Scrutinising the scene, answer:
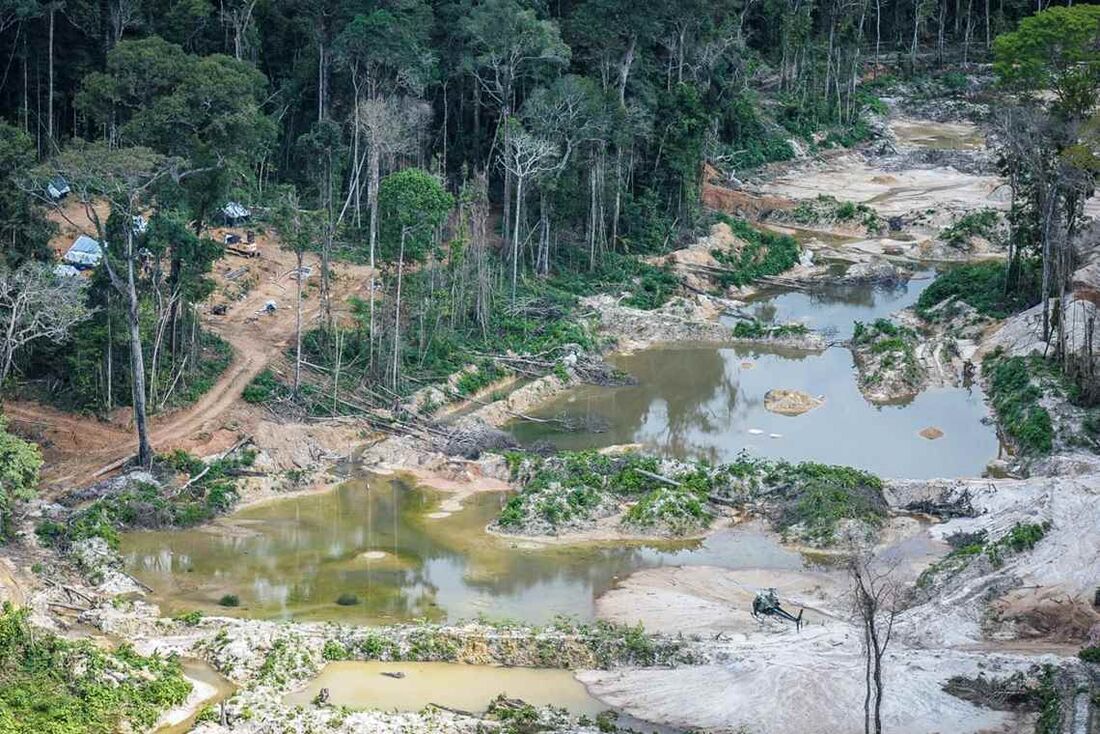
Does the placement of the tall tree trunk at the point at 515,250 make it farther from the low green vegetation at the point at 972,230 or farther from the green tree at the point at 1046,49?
the low green vegetation at the point at 972,230

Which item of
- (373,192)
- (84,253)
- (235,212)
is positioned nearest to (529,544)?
(84,253)

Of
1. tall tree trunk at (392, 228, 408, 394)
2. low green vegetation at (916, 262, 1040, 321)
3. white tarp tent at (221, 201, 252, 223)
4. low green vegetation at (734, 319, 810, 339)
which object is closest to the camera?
tall tree trunk at (392, 228, 408, 394)

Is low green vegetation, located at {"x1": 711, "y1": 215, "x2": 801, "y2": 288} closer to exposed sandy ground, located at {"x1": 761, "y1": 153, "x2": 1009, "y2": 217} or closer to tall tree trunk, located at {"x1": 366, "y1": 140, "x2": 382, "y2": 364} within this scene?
exposed sandy ground, located at {"x1": 761, "y1": 153, "x2": 1009, "y2": 217}

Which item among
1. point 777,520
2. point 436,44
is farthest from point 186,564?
point 436,44

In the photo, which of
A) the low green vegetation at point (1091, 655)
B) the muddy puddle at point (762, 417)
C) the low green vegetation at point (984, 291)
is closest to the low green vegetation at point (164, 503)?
the muddy puddle at point (762, 417)

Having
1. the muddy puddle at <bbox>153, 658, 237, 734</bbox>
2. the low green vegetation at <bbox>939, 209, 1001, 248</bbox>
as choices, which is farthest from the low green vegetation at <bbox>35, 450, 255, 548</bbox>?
the low green vegetation at <bbox>939, 209, 1001, 248</bbox>

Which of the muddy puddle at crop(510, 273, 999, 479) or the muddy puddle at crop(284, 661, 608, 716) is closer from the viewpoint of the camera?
the muddy puddle at crop(284, 661, 608, 716)

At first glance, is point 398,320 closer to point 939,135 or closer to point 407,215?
point 407,215
